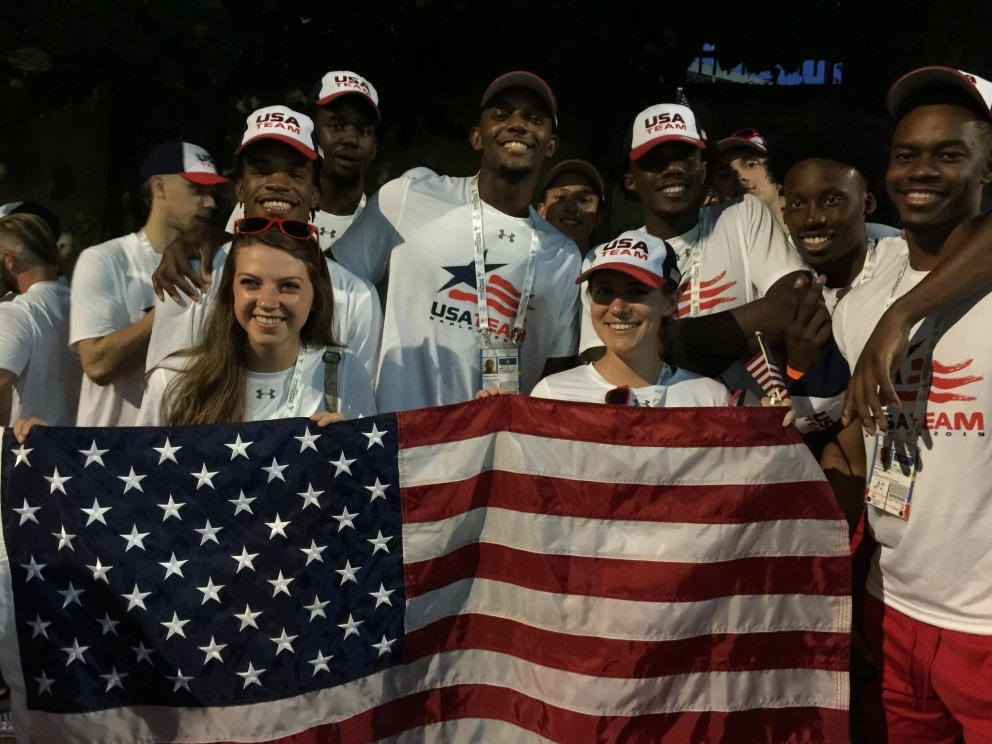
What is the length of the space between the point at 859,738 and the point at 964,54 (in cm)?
530

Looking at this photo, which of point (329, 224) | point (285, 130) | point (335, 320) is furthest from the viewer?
point (329, 224)

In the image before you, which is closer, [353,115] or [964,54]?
[353,115]

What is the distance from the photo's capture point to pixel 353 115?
5539 mm

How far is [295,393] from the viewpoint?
4039mm

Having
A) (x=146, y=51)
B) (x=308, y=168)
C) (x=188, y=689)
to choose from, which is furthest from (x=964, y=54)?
(x=188, y=689)

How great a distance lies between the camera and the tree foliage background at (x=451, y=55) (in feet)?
24.1

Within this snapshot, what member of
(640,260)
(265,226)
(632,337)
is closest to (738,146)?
(640,260)

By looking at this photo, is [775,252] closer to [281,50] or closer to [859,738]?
[859,738]

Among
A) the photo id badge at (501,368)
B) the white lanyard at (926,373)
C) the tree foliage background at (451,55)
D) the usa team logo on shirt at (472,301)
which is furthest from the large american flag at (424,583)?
the tree foliage background at (451,55)

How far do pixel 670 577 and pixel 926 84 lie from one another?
1.89 metres

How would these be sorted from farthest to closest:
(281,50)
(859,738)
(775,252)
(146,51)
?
(281,50) → (146,51) → (775,252) → (859,738)

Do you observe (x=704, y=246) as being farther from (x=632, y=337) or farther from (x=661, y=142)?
(x=632, y=337)

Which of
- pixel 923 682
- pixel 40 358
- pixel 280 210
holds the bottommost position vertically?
pixel 923 682

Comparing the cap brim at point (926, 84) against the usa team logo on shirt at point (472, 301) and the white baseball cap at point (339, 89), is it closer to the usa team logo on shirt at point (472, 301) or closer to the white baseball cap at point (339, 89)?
the usa team logo on shirt at point (472, 301)
